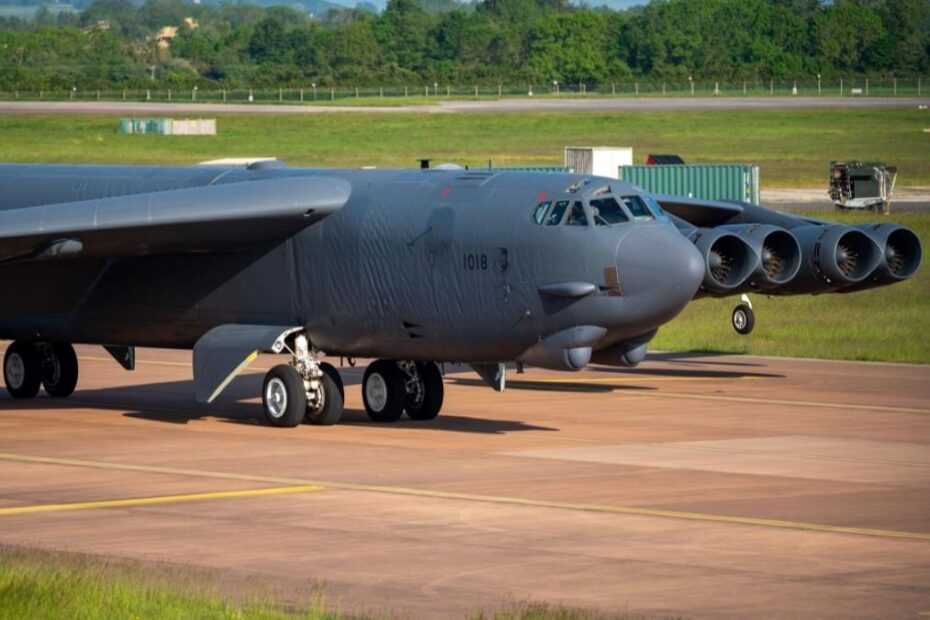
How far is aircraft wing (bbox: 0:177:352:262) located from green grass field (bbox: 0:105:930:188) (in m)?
56.5

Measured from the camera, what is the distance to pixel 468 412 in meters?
26.5

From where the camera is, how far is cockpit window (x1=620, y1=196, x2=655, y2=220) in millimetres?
23016

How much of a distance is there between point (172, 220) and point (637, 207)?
5.84 m

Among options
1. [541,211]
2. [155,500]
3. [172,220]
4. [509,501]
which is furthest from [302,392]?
[509,501]

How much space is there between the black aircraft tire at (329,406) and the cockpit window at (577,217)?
13.5 feet

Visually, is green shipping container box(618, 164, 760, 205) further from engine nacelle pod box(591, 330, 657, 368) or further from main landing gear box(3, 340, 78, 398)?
engine nacelle pod box(591, 330, 657, 368)

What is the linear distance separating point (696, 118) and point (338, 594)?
350 ft

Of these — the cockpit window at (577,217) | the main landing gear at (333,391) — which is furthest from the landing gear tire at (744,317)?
the cockpit window at (577,217)

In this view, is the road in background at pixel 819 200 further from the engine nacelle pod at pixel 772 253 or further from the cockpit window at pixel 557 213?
the cockpit window at pixel 557 213

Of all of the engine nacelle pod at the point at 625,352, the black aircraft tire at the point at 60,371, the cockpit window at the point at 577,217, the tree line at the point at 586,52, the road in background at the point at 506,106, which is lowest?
the black aircraft tire at the point at 60,371

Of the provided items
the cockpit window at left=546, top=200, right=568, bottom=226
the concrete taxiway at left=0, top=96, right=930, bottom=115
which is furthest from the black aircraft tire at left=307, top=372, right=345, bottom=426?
the concrete taxiway at left=0, top=96, right=930, bottom=115

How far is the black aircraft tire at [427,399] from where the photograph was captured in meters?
25.3

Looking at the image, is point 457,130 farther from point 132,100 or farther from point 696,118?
point 132,100

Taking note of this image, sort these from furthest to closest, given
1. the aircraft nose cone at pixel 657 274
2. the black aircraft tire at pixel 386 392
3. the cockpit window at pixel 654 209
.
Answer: the black aircraft tire at pixel 386 392 < the cockpit window at pixel 654 209 < the aircraft nose cone at pixel 657 274
